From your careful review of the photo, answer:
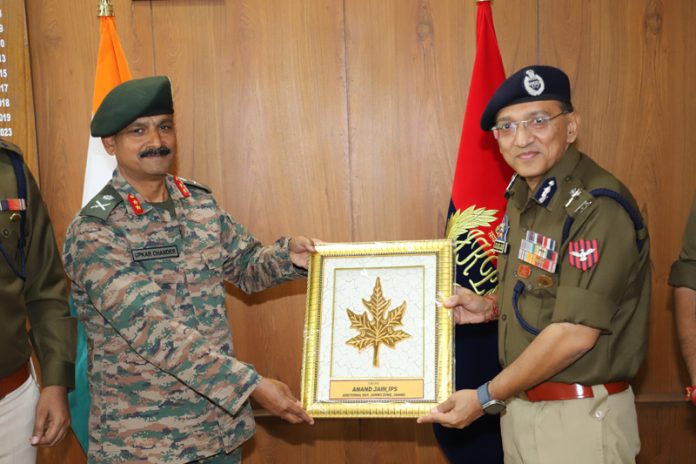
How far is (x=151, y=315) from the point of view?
194 centimetres

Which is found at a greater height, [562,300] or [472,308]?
[562,300]

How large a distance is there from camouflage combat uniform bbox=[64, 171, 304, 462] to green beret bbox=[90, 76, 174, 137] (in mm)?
182

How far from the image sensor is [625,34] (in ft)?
10.1

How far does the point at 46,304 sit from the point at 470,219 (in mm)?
1684

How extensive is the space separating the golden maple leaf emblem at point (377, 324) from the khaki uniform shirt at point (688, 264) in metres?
0.95

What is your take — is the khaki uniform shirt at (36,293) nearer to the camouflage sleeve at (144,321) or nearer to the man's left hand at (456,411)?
the camouflage sleeve at (144,321)

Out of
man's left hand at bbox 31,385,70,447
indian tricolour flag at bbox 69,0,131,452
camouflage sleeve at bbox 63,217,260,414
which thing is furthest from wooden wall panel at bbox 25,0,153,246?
man's left hand at bbox 31,385,70,447

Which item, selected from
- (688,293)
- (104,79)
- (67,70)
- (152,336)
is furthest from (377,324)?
(67,70)

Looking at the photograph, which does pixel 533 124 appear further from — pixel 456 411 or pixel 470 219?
pixel 456 411

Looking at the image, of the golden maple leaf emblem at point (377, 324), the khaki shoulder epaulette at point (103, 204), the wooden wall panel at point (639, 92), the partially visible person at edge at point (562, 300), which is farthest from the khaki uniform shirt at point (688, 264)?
the khaki shoulder epaulette at point (103, 204)

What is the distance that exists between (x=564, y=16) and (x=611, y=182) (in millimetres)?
1686

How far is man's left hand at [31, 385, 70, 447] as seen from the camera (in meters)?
1.90

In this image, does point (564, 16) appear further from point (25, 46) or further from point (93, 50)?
→ point (25, 46)

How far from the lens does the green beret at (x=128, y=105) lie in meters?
2.04
